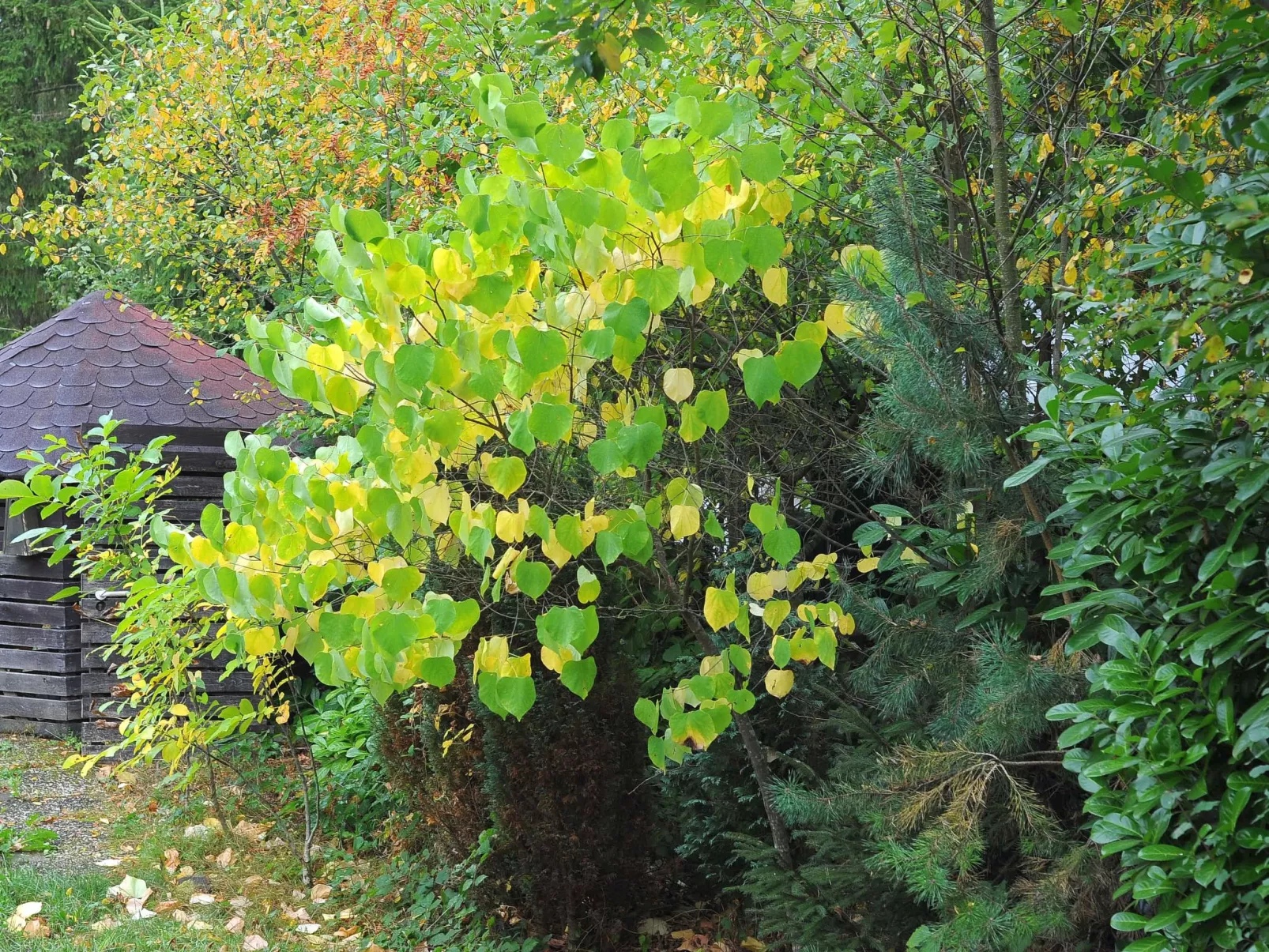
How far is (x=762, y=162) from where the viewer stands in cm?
238

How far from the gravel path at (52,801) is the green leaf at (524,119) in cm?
412

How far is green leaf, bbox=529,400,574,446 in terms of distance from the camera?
2.30 metres

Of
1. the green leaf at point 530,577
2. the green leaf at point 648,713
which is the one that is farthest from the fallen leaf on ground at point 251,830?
the green leaf at point 530,577

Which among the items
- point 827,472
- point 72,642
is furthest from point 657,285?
point 72,642

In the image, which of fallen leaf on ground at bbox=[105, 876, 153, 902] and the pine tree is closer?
the pine tree

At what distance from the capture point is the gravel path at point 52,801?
200 inches

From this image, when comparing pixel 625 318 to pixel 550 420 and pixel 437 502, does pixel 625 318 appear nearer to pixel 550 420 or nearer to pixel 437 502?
pixel 550 420

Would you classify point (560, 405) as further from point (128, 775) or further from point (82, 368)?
point (82, 368)

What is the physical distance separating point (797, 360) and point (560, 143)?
686 mm

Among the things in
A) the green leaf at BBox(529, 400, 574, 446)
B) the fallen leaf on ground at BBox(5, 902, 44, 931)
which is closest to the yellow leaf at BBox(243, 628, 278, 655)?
the green leaf at BBox(529, 400, 574, 446)

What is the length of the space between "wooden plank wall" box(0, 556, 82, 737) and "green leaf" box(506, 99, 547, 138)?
5.75 meters

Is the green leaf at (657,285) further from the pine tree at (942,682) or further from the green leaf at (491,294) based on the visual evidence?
the pine tree at (942,682)

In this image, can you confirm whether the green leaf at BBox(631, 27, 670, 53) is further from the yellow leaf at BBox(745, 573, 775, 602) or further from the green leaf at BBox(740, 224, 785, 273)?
the yellow leaf at BBox(745, 573, 775, 602)

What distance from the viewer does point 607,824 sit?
13.3 ft
